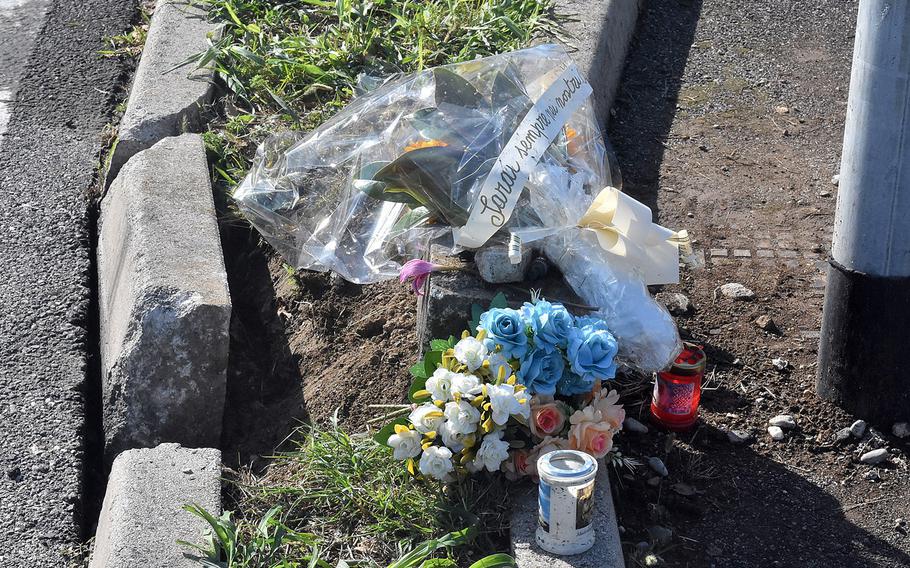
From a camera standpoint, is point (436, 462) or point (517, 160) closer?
point (436, 462)

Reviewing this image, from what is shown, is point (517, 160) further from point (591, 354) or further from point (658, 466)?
point (658, 466)

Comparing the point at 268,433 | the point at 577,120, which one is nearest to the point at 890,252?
the point at 577,120

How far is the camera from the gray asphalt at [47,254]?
9.09ft

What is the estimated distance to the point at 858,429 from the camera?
2.82 m

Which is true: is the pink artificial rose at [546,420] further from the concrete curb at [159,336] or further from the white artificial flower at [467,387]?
the concrete curb at [159,336]

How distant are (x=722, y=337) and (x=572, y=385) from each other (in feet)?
2.81

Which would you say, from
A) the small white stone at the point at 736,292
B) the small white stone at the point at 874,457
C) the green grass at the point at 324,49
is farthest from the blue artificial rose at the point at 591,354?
the green grass at the point at 324,49

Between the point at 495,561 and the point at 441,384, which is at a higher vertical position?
the point at 441,384

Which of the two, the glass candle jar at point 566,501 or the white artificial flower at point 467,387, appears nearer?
the glass candle jar at point 566,501

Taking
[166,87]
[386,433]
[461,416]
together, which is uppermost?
[166,87]

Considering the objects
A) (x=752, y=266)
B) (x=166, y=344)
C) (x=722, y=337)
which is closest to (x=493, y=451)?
(x=166, y=344)

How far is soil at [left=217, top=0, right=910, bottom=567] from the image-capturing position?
8.43 ft

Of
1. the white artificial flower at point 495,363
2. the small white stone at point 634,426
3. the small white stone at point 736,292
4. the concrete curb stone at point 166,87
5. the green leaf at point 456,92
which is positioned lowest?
the small white stone at point 634,426

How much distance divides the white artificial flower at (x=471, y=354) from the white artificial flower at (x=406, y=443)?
200 millimetres
